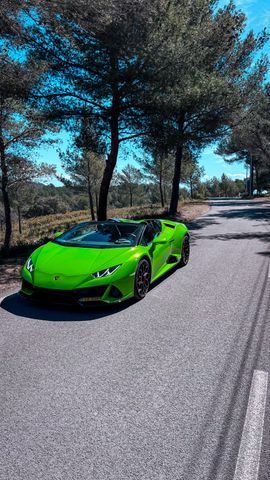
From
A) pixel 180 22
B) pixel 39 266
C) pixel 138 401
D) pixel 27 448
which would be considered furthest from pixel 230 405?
pixel 180 22

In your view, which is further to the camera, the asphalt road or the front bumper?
the front bumper

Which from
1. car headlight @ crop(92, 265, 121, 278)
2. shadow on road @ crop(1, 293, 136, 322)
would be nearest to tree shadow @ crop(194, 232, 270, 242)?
shadow on road @ crop(1, 293, 136, 322)

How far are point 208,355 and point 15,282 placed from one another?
4399 mm

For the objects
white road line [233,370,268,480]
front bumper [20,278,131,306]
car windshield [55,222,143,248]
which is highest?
car windshield [55,222,143,248]

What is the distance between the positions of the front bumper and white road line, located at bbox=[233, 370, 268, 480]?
222 cm

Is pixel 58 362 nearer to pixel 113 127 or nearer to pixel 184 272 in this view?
pixel 184 272

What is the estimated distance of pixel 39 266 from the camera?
5.23m

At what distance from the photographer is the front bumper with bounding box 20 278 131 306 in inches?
188

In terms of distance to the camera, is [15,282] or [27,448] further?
[15,282]

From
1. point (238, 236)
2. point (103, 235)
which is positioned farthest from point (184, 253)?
point (238, 236)

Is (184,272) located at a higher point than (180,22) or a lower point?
lower

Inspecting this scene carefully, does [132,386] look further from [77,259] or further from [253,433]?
[77,259]

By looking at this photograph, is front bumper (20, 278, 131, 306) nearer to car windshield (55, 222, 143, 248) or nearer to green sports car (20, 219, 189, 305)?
green sports car (20, 219, 189, 305)

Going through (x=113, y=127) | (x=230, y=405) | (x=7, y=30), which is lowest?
(x=230, y=405)
